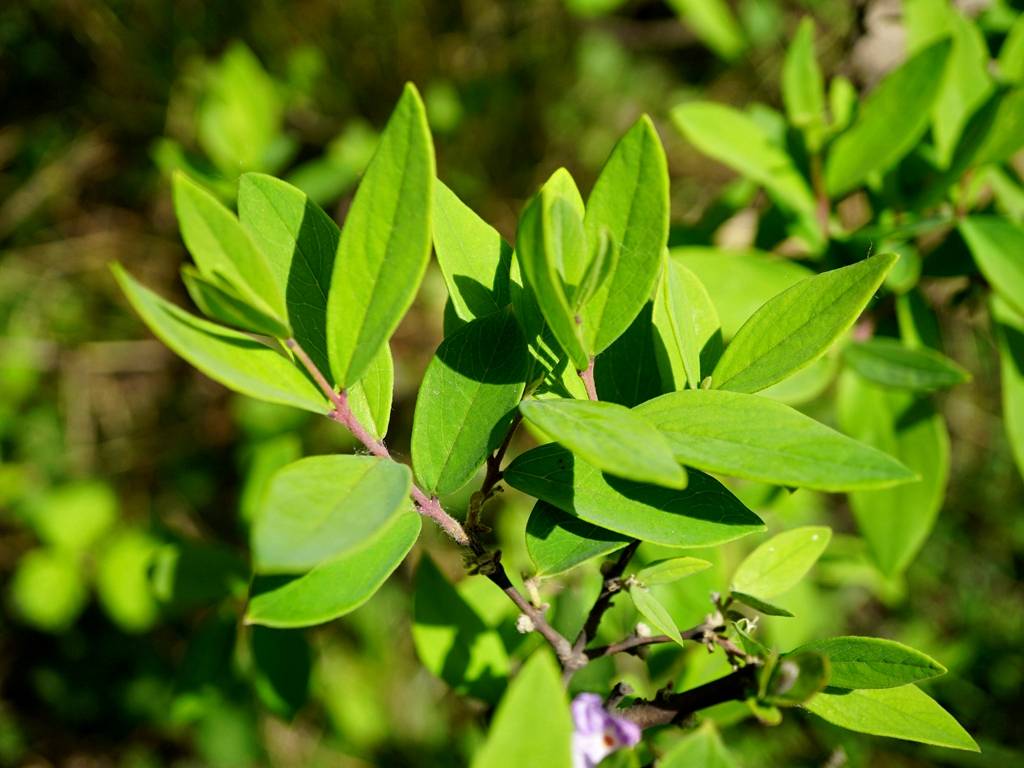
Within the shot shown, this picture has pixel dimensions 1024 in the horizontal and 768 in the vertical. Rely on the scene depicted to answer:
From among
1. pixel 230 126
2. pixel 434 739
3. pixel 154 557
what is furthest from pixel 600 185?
pixel 434 739

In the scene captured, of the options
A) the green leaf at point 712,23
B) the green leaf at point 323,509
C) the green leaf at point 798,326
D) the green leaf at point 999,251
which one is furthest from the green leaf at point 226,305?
the green leaf at point 712,23

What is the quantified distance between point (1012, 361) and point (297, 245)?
1088mm

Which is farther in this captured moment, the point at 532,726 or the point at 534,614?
the point at 534,614

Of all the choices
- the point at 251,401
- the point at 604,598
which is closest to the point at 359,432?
the point at 604,598

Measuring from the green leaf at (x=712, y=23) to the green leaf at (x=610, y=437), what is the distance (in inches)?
74.2

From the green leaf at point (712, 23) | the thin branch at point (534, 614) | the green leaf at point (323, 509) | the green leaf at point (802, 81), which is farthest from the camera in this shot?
the green leaf at point (712, 23)

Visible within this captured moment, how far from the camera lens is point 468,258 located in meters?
0.72

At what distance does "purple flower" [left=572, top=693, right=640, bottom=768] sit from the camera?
64 centimetres

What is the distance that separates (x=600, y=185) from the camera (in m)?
0.64

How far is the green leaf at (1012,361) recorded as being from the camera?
124cm

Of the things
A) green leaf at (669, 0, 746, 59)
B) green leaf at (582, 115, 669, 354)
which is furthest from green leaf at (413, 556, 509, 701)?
green leaf at (669, 0, 746, 59)

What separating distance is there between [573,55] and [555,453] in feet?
7.53

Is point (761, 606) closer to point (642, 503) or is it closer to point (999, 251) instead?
point (642, 503)

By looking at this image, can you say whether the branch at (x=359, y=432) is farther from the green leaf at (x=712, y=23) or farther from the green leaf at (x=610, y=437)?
the green leaf at (x=712, y=23)
